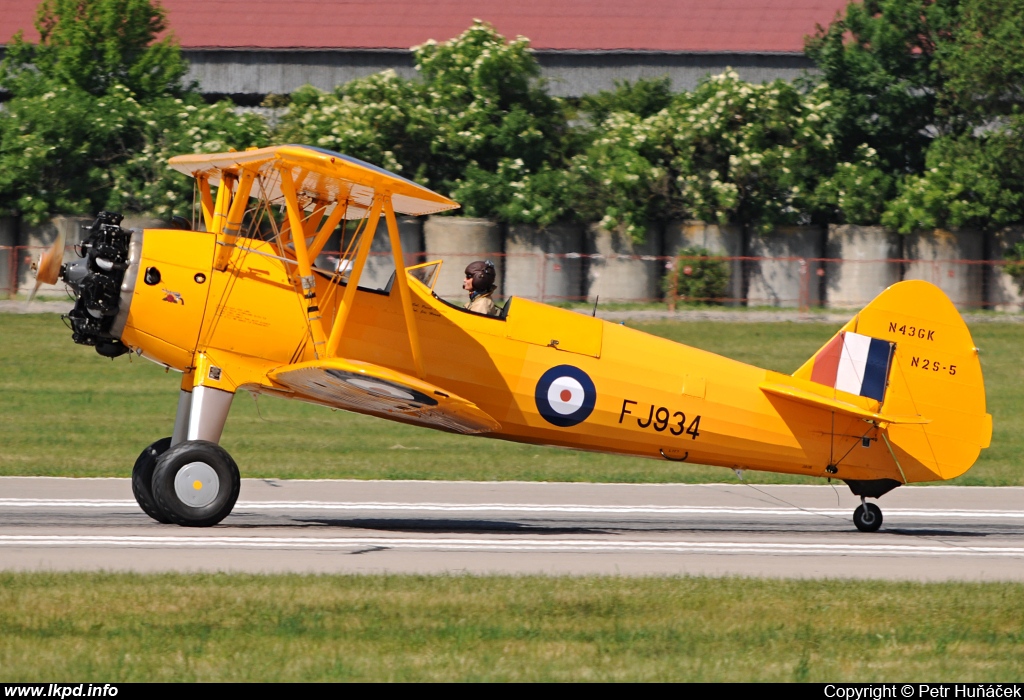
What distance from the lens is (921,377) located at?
445 inches

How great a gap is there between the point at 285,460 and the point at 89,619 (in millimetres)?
8229

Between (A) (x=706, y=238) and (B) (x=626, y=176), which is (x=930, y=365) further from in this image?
(B) (x=626, y=176)

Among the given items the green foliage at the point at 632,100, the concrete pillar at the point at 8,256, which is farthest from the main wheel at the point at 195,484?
the green foliage at the point at 632,100

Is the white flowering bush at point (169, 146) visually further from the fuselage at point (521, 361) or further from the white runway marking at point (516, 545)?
the white runway marking at point (516, 545)

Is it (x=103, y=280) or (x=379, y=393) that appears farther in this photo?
(x=103, y=280)

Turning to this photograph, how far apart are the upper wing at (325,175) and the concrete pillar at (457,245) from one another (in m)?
16.5

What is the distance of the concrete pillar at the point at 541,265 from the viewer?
29.1 meters

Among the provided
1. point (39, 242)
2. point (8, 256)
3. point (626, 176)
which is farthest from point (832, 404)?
point (39, 242)

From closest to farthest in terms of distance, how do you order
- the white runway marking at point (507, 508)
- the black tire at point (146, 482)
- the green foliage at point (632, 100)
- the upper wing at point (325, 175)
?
the upper wing at point (325, 175) → the black tire at point (146, 482) → the white runway marking at point (507, 508) → the green foliage at point (632, 100)

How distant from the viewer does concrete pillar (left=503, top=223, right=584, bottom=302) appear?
29.1 m

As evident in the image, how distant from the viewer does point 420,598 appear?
782 cm

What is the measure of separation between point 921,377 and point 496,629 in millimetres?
5710

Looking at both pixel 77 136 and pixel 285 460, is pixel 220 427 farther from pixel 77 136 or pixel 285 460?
pixel 77 136

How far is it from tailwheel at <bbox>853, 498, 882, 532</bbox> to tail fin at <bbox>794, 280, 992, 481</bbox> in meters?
0.44
